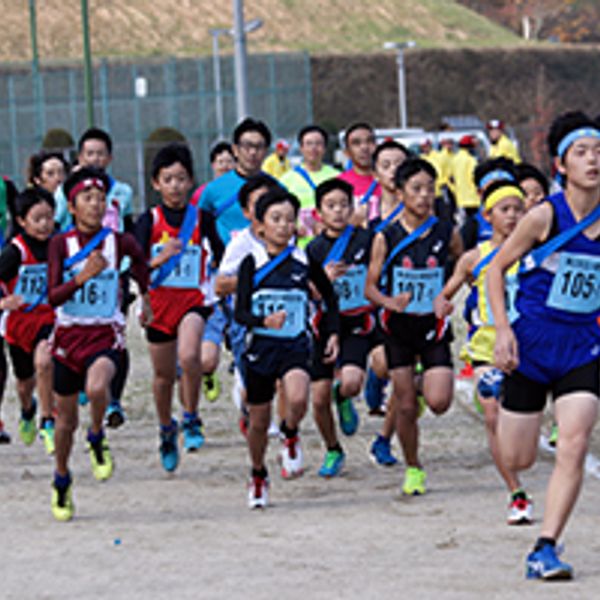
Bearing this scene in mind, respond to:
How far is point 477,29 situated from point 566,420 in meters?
109

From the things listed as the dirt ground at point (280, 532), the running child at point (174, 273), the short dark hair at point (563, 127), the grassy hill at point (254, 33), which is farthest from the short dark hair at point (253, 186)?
the grassy hill at point (254, 33)

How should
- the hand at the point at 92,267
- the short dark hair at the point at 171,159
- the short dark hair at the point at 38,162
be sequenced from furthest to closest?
1. the short dark hair at the point at 38,162
2. the short dark hair at the point at 171,159
3. the hand at the point at 92,267

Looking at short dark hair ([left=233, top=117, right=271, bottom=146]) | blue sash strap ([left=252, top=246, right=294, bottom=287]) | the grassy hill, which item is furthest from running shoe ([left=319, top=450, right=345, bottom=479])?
the grassy hill

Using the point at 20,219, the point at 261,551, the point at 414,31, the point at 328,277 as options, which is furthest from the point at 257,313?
the point at 414,31

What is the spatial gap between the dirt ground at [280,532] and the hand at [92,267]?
3.93 ft

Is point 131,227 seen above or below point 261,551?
above

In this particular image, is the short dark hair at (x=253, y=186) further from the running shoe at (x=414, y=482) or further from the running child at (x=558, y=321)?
the running child at (x=558, y=321)

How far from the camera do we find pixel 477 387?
30.1ft

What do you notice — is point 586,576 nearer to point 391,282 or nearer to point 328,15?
point 391,282

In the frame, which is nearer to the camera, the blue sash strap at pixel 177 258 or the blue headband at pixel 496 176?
the blue headband at pixel 496 176

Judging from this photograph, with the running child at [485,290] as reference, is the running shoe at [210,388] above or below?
below

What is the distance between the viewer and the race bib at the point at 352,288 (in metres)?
10.7

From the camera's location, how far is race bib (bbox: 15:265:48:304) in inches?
446

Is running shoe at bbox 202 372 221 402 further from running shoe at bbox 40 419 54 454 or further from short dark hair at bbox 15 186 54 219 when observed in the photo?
short dark hair at bbox 15 186 54 219
